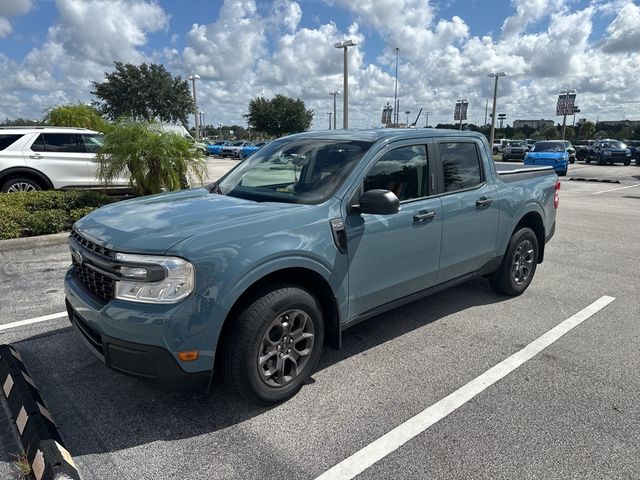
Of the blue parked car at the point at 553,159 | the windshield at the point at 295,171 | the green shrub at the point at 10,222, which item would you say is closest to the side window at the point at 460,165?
the windshield at the point at 295,171

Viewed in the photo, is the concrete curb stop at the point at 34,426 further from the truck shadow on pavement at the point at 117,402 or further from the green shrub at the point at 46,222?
the green shrub at the point at 46,222

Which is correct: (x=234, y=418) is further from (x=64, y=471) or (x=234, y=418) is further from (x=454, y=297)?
(x=454, y=297)

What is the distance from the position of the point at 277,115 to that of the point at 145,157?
5088cm

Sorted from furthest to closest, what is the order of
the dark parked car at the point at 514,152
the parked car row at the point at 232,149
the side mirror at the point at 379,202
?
the parked car row at the point at 232,149 < the dark parked car at the point at 514,152 < the side mirror at the point at 379,202

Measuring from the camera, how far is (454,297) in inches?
204

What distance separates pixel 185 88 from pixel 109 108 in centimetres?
668

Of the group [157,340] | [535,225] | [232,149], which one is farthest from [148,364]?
[232,149]

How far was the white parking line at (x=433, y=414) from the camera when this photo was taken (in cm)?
254

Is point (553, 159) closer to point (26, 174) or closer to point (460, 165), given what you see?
point (460, 165)

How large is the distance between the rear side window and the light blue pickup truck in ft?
23.3

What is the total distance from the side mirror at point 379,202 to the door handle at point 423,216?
60cm

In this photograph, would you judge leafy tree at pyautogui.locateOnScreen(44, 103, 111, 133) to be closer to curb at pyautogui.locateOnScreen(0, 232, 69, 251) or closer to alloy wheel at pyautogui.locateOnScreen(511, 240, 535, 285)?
curb at pyautogui.locateOnScreen(0, 232, 69, 251)

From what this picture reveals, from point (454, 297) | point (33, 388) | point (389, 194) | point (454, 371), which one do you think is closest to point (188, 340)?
point (33, 388)

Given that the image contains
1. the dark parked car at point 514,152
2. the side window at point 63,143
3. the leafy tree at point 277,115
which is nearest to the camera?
the side window at point 63,143
